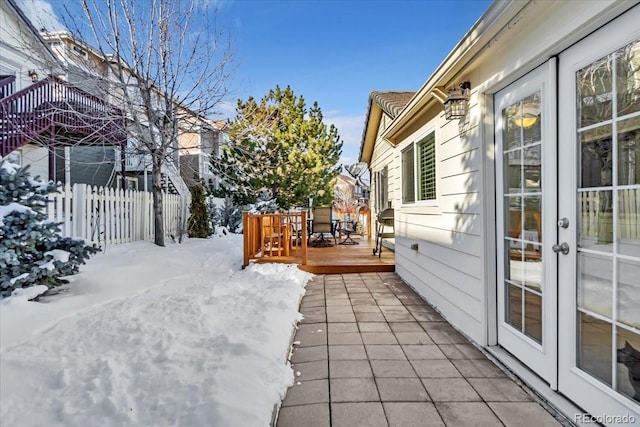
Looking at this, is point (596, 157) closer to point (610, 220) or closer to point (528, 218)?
point (610, 220)

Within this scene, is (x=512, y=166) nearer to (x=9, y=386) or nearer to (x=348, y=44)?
(x=9, y=386)

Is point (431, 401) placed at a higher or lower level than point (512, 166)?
lower

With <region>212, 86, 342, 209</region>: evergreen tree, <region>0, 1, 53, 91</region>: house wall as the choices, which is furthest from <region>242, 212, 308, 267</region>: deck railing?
<region>0, 1, 53, 91</region>: house wall

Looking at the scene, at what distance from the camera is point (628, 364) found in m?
1.56

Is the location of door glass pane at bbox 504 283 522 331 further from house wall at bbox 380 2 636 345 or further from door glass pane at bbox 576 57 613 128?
door glass pane at bbox 576 57 613 128

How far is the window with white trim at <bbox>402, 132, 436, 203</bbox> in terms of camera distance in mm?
4238

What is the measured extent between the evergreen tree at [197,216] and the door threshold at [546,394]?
7.37m

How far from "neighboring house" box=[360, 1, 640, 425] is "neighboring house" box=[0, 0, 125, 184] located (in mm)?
6407

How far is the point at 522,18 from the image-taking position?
2.09 meters

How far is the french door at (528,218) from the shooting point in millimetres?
2012

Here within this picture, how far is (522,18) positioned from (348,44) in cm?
887

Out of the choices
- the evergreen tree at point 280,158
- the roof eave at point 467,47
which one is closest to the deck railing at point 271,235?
the roof eave at point 467,47

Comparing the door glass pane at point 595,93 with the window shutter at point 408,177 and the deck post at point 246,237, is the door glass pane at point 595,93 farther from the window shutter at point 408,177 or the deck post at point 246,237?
the deck post at point 246,237

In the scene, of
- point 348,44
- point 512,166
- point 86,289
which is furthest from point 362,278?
point 348,44
